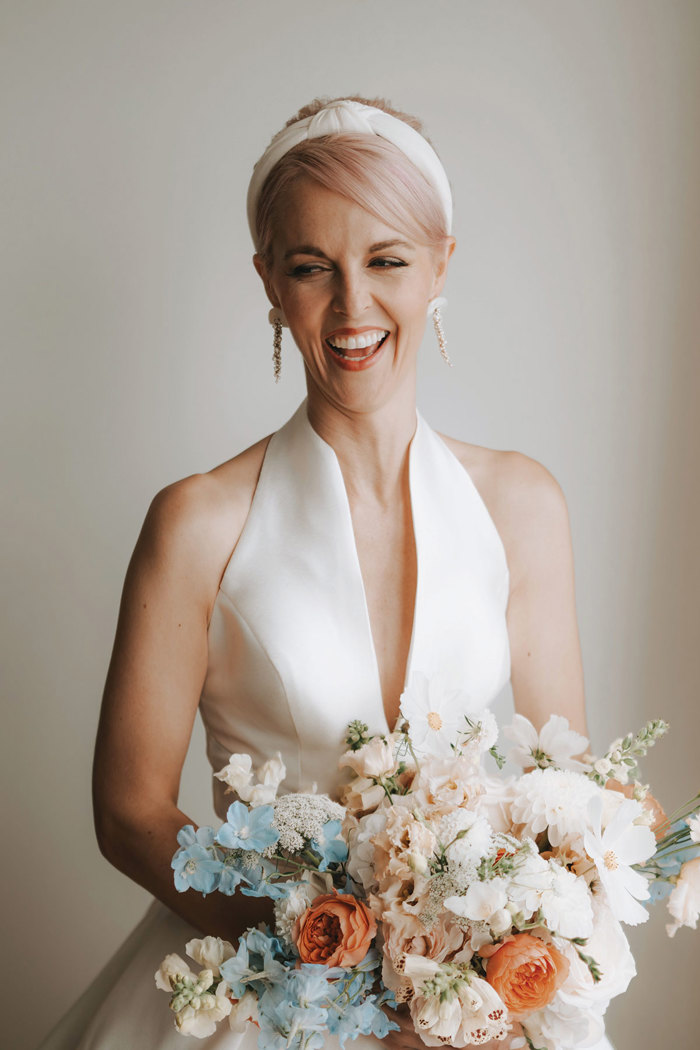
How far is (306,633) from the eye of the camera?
58.5 inches

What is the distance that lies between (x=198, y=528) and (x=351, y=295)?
0.42 metres

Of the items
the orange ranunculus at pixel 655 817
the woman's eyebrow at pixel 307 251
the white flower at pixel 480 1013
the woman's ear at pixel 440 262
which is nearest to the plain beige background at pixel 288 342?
the woman's ear at pixel 440 262

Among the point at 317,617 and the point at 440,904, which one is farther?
the point at 317,617

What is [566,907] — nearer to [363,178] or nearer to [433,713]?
[433,713]

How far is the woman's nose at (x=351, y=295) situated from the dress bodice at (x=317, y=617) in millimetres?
238

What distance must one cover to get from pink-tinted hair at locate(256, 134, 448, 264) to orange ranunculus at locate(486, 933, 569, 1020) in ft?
3.20

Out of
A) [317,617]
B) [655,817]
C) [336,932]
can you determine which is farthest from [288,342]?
[336,932]

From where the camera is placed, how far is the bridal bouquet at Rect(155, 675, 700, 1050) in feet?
2.82

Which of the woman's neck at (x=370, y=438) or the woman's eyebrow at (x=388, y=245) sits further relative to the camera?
the woman's neck at (x=370, y=438)

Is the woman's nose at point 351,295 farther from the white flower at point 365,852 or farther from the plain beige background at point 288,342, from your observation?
the white flower at point 365,852

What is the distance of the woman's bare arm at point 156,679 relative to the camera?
1423 mm

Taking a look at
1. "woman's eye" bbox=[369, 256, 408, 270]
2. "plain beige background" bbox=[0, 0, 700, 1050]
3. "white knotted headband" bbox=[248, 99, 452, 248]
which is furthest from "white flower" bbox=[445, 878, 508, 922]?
"plain beige background" bbox=[0, 0, 700, 1050]

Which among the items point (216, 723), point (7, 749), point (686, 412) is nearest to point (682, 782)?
point (686, 412)

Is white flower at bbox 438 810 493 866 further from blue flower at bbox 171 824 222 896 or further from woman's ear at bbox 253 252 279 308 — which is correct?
woman's ear at bbox 253 252 279 308
